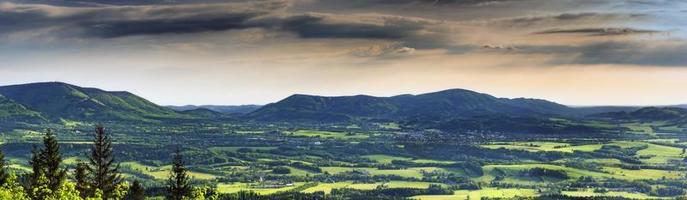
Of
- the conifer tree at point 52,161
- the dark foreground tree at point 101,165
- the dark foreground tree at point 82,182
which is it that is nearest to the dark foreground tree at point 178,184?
the dark foreground tree at point 101,165

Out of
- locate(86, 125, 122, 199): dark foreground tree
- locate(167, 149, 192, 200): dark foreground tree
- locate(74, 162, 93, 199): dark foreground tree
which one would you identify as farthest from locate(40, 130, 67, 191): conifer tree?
locate(167, 149, 192, 200): dark foreground tree

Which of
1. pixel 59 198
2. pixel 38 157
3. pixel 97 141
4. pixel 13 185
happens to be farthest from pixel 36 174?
pixel 59 198

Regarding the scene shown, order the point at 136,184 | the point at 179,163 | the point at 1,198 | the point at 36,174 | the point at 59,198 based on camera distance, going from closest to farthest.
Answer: the point at 1,198 → the point at 59,198 → the point at 179,163 → the point at 36,174 → the point at 136,184

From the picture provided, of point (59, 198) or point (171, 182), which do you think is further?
point (171, 182)

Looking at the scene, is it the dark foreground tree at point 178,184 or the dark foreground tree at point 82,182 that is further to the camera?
the dark foreground tree at point 82,182

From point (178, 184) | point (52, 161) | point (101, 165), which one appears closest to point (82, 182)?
point (101, 165)

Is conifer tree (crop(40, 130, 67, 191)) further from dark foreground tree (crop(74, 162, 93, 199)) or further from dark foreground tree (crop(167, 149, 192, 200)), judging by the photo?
dark foreground tree (crop(167, 149, 192, 200))

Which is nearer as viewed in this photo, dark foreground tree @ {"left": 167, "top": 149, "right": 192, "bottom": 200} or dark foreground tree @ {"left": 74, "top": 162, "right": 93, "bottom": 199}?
dark foreground tree @ {"left": 167, "top": 149, "right": 192, "bottom": 200}

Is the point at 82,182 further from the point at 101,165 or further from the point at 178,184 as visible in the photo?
the point at 178,184

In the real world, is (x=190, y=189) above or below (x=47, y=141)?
below

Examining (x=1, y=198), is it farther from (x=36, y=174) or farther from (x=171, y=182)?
(x=36, y=174)

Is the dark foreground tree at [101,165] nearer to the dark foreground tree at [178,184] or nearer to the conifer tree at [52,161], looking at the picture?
the conifer tree at [52,161]
